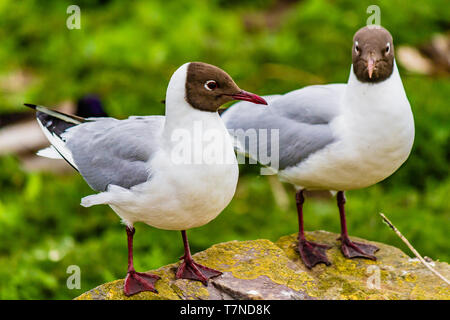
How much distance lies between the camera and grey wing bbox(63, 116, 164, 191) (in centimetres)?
369

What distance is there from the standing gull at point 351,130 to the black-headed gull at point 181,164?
0.71 m

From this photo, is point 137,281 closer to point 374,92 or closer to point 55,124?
point 55,124

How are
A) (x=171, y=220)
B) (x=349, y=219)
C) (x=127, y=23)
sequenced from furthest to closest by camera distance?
(x=127, y=23)
(x=349, y=219)
(x=171, y=220)

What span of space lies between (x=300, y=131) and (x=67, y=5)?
7027 millimetres

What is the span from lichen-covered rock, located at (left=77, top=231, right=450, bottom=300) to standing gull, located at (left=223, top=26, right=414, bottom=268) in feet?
0.42

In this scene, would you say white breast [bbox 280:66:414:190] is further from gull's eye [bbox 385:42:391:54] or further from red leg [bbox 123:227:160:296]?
red leg [bbox 123:227:160:296]

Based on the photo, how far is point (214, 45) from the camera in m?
8.98

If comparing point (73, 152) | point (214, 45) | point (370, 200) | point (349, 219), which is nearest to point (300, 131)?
point (73, 152)

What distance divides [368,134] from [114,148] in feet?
4.79

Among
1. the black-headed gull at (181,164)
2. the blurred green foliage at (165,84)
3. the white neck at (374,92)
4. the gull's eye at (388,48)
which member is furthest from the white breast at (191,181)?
the blurred green foliage at (165,84)

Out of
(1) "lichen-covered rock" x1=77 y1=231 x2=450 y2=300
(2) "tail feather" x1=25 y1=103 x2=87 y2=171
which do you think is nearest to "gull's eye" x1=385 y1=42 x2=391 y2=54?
(1) "lichen-covered rock" x1=77 y1=231 x2=450 y2=300

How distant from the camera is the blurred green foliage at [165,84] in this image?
590 centimetres

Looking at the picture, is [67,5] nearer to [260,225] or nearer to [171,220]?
[260,225]

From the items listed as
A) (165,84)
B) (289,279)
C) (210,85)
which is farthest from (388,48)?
(165,84)
